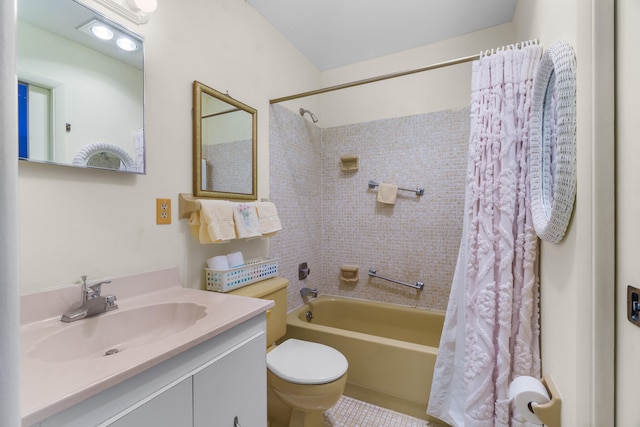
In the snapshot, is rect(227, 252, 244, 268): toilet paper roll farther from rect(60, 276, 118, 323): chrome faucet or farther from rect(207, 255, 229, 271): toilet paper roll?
rect(60, 276, 118, 323): chrome faucet

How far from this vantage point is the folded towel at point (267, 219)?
1725mm

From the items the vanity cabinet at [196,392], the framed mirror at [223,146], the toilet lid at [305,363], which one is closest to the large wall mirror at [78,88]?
the framed mirror at [223,146]

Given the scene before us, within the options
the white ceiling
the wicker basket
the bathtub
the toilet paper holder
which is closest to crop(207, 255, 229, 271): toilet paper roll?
the wicker basket

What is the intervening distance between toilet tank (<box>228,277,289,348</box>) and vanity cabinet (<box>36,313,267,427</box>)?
1.34 ft

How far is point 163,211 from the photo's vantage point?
1330 millimetres

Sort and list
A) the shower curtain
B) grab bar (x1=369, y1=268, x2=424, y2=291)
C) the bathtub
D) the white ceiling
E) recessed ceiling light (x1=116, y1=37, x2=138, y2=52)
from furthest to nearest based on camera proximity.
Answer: grab bar (x1=369, y1=268, x2=424, y2=291) → the white ceiling → the bathtub → the shower curtain → recessed ceiling light (x1=116, y1=37, x2=138, y2=52)

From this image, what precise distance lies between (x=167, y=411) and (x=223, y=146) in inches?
51.0

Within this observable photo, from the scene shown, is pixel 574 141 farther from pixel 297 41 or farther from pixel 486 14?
pixel 297 41

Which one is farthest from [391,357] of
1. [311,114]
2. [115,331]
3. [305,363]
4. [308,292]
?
[311,114]

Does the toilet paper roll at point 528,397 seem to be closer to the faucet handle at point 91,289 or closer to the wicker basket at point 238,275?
the wicker basket at point 238,275

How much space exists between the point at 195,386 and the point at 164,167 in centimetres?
96

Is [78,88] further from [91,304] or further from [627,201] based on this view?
[627,201]

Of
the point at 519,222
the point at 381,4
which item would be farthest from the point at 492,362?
the point at 381,4

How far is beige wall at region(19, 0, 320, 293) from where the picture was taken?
968 millimetres
